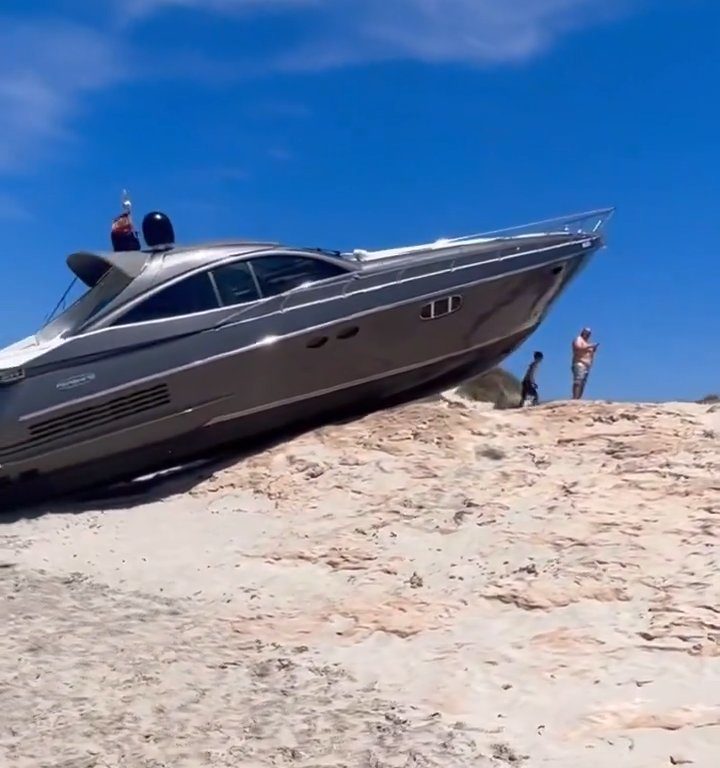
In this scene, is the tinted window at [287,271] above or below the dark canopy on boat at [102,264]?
below

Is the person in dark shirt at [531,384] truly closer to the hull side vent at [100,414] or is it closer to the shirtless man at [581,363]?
the shirtless man at [581,363]

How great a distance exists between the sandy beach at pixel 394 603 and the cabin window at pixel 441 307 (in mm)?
899

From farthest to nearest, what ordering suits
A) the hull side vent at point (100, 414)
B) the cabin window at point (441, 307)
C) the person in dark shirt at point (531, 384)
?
the person in dark shirt at point (531, 384), the cabin window at point (441, 307), the hull side vent at point (100, 414)

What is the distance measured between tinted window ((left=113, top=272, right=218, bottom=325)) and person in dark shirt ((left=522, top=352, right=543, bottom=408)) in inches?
167

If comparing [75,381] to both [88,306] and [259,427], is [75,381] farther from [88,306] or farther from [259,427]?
[259,427]

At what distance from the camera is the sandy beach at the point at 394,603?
4.83 metres

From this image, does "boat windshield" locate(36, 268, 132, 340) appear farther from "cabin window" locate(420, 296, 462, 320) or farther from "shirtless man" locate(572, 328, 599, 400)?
"shirtless man" locate(572, 328, 599, 400)

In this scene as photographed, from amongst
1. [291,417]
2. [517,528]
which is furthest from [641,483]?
[291,417]

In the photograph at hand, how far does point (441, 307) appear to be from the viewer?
9.98 m

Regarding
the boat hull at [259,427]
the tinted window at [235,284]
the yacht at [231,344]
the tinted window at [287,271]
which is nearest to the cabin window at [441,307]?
the yacht at [231,344]

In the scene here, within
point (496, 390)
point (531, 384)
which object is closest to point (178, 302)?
point (531, 384)

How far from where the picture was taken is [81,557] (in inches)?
306

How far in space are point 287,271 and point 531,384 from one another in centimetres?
372

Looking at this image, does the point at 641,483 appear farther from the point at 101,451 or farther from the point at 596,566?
the point at 101,451
